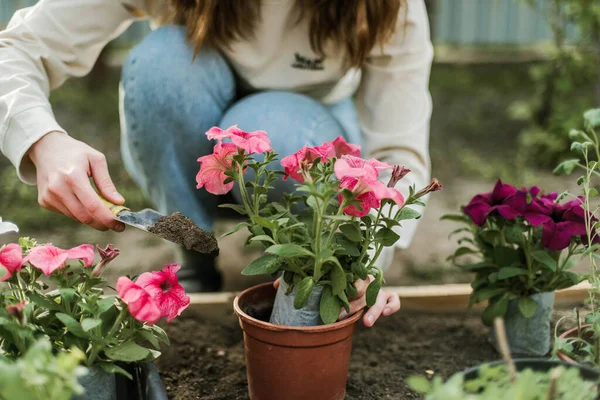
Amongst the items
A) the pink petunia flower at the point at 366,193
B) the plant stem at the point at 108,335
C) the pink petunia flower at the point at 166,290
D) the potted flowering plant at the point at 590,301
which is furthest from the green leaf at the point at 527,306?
the plant stem at the point at 108,335

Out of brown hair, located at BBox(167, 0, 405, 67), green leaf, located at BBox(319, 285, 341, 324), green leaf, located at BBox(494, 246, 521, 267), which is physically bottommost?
green leaf, located at BBox(494, 246, 521, 267)

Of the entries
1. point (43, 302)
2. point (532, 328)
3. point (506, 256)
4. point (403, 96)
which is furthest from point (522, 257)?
point (43, 302)

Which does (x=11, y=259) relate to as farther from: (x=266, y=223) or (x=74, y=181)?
(x=266, y=223)

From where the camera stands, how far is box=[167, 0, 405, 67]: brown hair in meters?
1.67

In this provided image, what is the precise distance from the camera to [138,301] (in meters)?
1.08

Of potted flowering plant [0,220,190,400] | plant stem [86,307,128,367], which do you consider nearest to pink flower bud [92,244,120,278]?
potted flowering plant [0,220,190,400]

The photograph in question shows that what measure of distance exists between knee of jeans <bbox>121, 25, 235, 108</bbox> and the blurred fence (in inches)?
155

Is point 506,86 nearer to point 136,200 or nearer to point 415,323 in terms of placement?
point 136,200

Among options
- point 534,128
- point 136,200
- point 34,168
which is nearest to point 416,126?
point 34,168

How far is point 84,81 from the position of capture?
4.88 metres

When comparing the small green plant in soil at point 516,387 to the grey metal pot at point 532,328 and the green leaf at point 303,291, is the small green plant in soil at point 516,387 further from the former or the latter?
the grey metal pot at point 532,328

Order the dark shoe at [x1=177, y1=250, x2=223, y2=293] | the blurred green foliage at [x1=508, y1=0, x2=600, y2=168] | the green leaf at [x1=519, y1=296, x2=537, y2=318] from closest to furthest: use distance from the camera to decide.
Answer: the green leaf at [x1=519, y1=296, x2=537, y2=318], the dark shoe at [x1=177, y1=250, x2=223, y2=293], the blurred green foliage at [x1=508, y1=0, x2=600, y2=168]

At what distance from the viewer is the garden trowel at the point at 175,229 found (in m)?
1.25

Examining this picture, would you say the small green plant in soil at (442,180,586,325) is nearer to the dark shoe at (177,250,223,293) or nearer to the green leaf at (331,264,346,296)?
the green leaf at (331,264,346,296)
